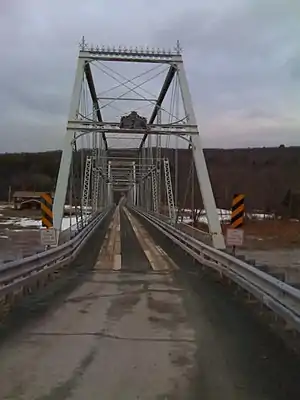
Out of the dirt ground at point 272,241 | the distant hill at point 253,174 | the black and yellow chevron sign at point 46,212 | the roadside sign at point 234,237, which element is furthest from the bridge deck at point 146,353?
the distant hill at point 253,174

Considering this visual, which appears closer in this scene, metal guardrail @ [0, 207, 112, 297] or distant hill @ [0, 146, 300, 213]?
metal guardrail @ [0, 207, 112, 297]

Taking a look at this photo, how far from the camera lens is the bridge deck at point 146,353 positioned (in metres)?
5.42

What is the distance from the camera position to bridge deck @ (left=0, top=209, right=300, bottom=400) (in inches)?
213

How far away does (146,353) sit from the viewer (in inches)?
269

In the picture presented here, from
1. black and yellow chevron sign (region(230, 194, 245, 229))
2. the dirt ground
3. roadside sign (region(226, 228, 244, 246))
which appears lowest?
the dirt ground

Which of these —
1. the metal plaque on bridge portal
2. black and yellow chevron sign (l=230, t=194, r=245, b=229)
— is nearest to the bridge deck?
black and yellow chevron sign (l=230, t=194, r=245, b=229)

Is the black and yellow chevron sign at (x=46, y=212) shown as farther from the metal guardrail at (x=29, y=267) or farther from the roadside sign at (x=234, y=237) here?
the roadside sign at (x=234, y=237)

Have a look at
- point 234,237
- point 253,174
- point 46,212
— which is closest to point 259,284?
point 234,237

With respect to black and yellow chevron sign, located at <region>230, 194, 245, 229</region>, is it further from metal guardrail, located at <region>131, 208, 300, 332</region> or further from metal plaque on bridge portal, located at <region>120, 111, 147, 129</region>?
metal plaque on bridge portal, located at <region>120, 111, 147, 129</region>

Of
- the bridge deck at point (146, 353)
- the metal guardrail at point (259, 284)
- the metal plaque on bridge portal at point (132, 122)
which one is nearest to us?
the bridge deck at point (146, 353)

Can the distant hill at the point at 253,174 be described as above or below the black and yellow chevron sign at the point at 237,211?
above

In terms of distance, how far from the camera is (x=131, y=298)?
11.8m

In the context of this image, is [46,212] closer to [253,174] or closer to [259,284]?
[259,284]

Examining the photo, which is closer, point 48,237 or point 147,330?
point 147,330
